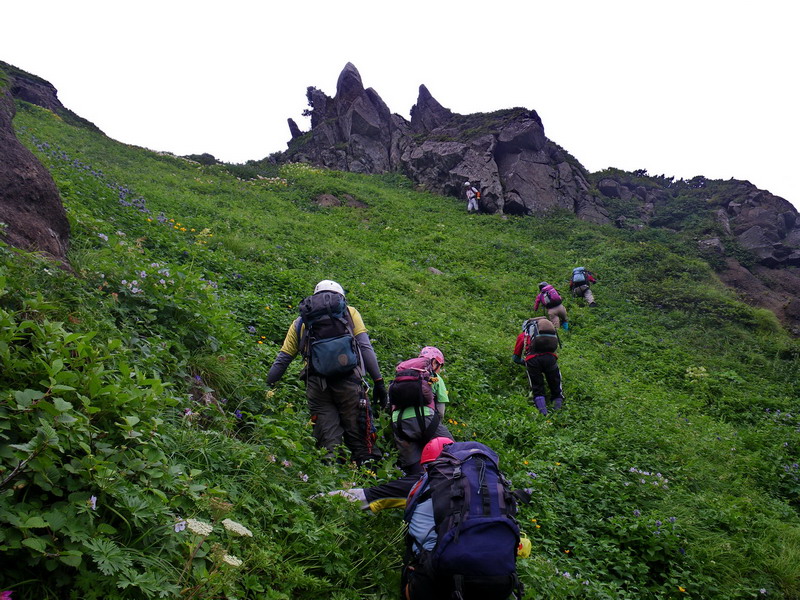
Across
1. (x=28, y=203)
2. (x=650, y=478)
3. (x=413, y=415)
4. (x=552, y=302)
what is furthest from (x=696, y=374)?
(x=28, y=203)

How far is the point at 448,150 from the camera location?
30.2 m

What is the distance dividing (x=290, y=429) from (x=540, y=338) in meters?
5.37

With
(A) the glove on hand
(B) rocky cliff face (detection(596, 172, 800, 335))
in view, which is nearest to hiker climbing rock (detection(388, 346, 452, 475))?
(A) the glove on hand

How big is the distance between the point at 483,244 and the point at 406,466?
635 inches

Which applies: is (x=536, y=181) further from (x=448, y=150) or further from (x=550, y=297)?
(x=550, y=297)

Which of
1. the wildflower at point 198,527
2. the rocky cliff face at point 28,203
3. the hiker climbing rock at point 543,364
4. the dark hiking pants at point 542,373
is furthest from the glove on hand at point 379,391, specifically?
the dark hiking pants at point 542,373

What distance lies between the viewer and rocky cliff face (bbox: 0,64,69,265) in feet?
14.2

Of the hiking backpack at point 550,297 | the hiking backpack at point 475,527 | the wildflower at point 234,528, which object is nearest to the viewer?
the wildflower at point 234,528

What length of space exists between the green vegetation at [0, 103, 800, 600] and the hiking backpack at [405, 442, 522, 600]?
0.71 metres

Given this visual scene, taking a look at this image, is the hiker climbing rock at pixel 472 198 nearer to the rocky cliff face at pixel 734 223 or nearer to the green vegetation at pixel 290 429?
the rocky cliff face at pixel 734 223

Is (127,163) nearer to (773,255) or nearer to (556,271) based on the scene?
(556,271)

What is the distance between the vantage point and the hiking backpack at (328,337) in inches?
185

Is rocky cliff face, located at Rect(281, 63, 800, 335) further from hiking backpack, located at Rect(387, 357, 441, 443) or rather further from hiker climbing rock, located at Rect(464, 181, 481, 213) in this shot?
hiking backpack, located at Rect(387, 357, 441, 443)

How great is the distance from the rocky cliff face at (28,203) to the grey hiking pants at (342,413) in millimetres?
2898
